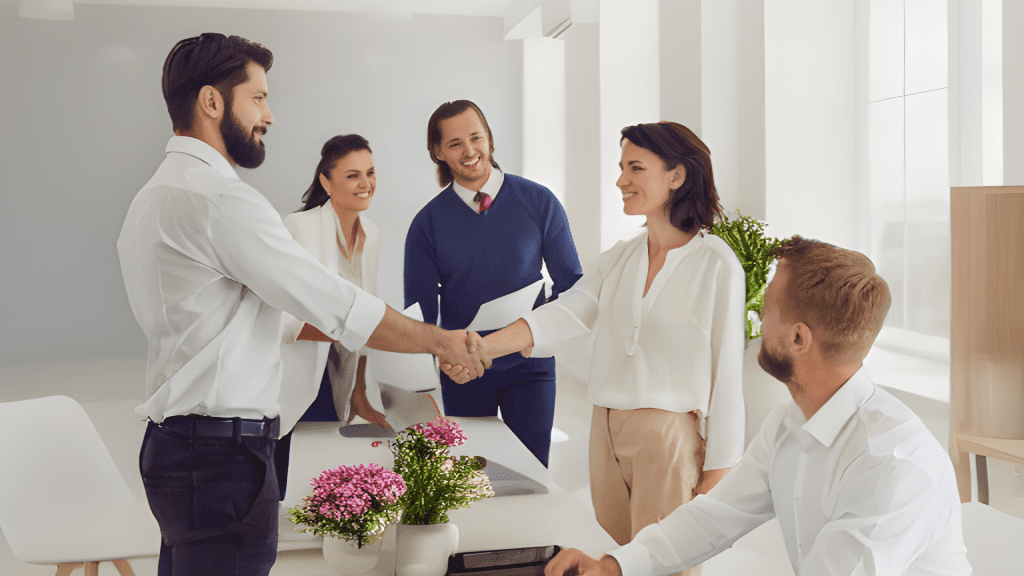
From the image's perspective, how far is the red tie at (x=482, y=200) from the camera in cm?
323

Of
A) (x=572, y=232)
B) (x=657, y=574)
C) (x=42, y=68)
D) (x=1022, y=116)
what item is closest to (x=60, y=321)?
(x=42, y=68)

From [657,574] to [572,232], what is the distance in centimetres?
223

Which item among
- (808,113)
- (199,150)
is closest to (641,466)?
(199,150)

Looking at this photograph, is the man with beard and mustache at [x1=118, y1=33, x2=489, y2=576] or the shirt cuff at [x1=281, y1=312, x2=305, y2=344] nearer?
the man with beard and mustache at [x1=118, y1=33, x2=489, y2=576]

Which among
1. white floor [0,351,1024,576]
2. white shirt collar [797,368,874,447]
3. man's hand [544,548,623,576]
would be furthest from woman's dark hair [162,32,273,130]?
white floor [0,351,1024,576]

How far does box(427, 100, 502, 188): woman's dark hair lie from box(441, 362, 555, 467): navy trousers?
82cm

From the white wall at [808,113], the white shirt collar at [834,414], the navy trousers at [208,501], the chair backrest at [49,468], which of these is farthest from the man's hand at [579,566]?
the white wall at [808,113]

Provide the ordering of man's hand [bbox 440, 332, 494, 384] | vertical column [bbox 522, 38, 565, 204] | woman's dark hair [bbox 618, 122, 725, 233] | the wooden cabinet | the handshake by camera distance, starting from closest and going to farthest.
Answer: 1. woman's dark hair [bbox 618, 122, 725, 233]
2. the wooden cabinet
3. the handshake
4. man's hand [bbox 440, 332, 494, 384]
5. vertical column [bbox 522, 38, 565, 204]

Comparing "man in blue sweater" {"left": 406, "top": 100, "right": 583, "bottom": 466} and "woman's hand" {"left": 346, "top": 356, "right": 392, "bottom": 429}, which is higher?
"man in blue sweater" {"left": 406, "top": 100, "right": 583, "bottom": 466}

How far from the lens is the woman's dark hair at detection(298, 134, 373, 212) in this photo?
3.14 metres

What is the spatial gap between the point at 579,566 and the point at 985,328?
1995mm

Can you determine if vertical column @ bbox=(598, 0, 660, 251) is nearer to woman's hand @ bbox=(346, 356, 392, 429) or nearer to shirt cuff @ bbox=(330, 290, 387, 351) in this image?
woman's hand @ bbox=(346, 356, 392, 429)

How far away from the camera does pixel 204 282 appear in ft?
5.75

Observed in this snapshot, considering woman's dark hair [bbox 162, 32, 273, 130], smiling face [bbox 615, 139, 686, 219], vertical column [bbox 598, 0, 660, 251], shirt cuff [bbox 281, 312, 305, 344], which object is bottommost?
shirt cuff [bbox 281, 312, 305, 344]
